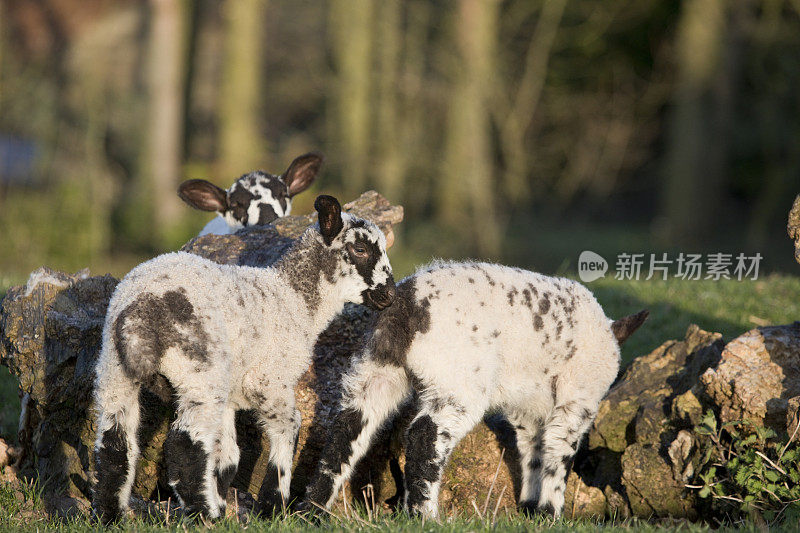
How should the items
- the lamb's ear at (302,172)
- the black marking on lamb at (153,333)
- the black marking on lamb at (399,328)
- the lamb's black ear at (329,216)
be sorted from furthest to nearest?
the lamb's ear at (302,172), the lamb's black ear at (329,216), the black marking on lamb at (399,328), the black marking on lamb at (153,333)

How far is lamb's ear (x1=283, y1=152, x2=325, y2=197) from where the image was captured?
28.9ft

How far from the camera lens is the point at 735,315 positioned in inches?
363

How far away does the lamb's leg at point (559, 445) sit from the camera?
605 cm

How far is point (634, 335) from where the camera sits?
8.71 metres

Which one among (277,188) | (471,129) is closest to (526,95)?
(471,129)

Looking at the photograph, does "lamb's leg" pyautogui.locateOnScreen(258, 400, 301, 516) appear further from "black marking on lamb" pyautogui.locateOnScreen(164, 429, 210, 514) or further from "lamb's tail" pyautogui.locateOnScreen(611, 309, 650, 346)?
"lamb's tail" pyautogui.locateOnScreen(611, 309, 650, 346)

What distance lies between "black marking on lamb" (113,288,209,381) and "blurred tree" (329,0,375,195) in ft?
55.4

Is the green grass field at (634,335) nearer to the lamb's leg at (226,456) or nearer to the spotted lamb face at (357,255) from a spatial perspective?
the lamb's leg at (226,456)

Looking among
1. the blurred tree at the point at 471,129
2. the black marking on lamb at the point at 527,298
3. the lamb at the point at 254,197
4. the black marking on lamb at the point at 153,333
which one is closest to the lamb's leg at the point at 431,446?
the black marking on lamb at the point at 527,298

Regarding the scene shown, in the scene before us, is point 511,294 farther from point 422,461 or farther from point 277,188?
point 277,188

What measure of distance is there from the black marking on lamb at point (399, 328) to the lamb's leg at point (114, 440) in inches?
59.4

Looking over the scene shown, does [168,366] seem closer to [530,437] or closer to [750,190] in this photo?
[530,437]

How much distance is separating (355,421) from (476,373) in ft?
2.74

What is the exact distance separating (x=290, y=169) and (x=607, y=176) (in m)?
21.1
